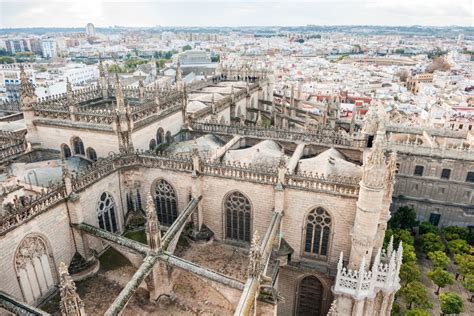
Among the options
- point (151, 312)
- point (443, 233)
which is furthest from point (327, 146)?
point (443, 233)

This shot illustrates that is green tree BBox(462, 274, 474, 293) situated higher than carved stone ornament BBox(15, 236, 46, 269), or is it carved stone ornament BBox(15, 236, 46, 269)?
carved stone ornament BBox(15, 236, 46, 269)

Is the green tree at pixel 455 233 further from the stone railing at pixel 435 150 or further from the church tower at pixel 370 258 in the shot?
the church tower at pixel 370 258

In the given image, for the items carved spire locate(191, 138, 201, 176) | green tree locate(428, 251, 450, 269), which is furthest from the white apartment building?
green tree locate(428, 251, 450, 269)

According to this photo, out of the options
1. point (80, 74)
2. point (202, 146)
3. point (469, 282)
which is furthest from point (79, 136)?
point (80, 74)

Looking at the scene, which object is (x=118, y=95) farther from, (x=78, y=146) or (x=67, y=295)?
(x=67, y=295)

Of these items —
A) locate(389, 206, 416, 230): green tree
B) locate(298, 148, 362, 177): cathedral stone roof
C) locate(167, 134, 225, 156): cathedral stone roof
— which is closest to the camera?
locate(298, 148, 362, 177): cathedral stone roof

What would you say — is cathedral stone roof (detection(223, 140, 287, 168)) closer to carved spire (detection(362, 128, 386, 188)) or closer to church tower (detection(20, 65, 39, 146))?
A: carved spire (detection(362, 128, 386, 188))

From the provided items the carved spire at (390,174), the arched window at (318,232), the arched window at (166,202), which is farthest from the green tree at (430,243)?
the arched window at (166,202)
